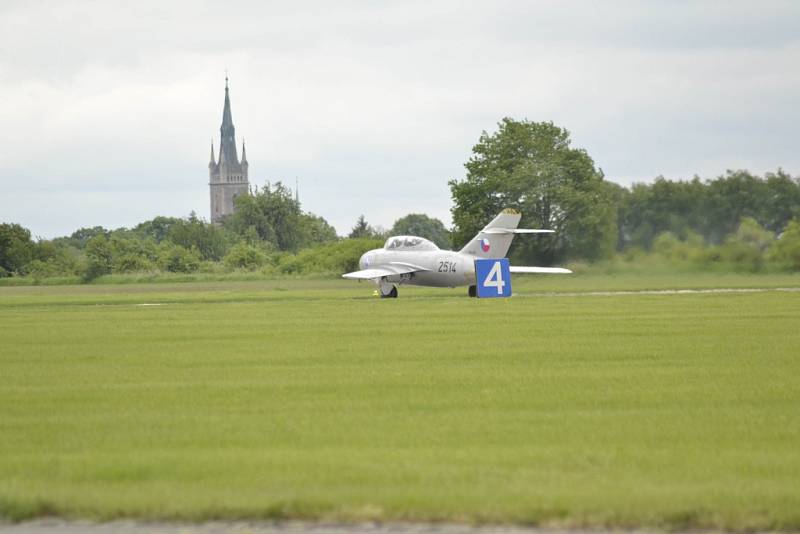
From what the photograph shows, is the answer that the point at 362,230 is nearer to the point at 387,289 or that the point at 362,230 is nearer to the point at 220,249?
the point at 220,249

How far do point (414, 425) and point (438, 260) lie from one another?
1222 inches

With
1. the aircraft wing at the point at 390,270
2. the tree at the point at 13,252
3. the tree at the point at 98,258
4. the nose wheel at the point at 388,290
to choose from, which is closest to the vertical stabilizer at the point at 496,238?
the aircraft wing at the point at 390,270

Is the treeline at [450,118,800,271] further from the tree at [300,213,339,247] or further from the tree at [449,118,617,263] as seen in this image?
the tree at [300,213,339,247]

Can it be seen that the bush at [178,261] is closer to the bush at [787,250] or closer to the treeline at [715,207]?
the treeline at [715,207]

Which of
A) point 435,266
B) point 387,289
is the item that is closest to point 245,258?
point 387,289

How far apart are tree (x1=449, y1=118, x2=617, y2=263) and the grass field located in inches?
1547

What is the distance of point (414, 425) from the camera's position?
11367 millimetres

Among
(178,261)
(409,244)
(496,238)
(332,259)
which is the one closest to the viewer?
(496,238)

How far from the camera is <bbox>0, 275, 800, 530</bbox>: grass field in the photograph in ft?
27.6

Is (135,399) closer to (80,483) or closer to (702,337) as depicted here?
(80,483)

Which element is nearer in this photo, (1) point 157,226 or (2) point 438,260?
(2) point 438,260

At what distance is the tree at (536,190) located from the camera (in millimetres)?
62625

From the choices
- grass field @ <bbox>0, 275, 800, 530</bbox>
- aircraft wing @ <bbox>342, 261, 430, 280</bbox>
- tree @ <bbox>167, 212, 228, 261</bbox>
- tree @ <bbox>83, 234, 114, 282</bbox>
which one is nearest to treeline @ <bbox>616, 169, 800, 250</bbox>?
aircraft wing @ <bbox>342, 261, 430, 280</bbox>

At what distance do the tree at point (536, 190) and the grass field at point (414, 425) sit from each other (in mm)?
39301
